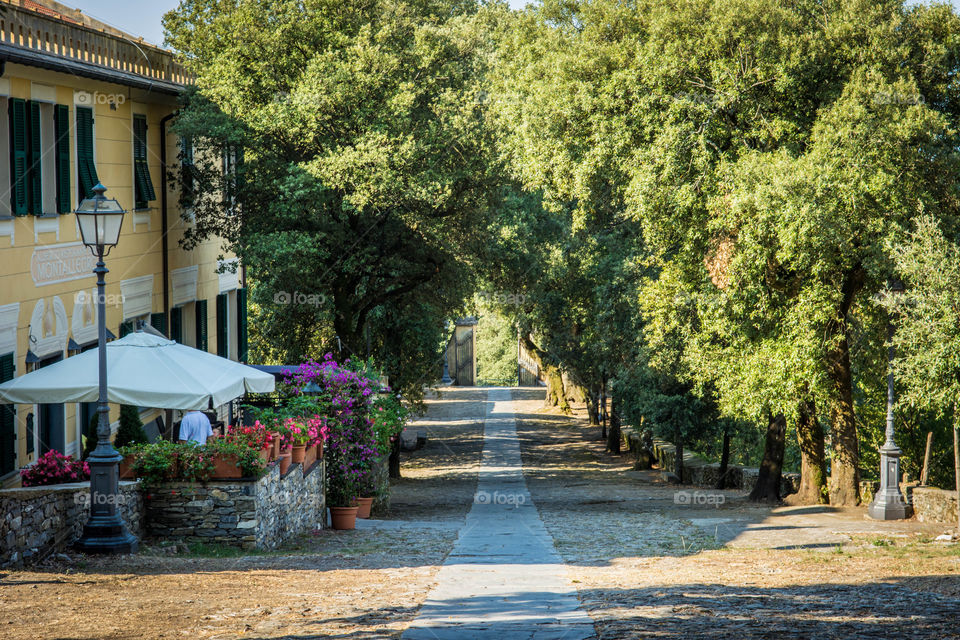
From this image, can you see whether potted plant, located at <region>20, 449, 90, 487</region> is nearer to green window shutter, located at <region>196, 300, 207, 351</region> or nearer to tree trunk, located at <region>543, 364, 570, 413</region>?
green window shutter, located at <region>196, 300, 207, 351</region>

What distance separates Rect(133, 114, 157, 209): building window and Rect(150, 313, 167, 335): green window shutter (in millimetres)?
2272

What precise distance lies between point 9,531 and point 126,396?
3121 millimetres

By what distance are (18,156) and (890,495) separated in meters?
15.0

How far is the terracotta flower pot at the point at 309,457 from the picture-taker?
14962 millimetres

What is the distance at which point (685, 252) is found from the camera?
56.9 feet

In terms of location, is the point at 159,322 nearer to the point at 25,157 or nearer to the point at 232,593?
the point at 25,157

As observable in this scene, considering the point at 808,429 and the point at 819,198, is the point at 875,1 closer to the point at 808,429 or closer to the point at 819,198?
the point at 819,198

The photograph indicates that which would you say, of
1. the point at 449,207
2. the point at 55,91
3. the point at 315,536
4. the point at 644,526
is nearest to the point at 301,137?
the point at 449,207

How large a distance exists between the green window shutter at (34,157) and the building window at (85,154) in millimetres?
1462

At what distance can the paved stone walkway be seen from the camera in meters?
→ 7.12

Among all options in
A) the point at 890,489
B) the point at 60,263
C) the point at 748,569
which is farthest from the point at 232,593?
the point at 890,489

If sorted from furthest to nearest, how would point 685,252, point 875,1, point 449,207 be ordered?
1. point 449,207
2. point 685,252
3. point 875,1

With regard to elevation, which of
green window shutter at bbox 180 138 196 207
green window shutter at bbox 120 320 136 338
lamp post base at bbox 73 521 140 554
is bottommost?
lamp post base at bbox 73 521 140 554

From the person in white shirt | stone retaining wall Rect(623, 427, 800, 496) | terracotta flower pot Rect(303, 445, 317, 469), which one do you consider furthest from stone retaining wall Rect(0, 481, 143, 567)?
stone retaining wall Rect(623, 427, 800, 496)
